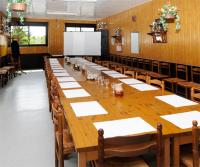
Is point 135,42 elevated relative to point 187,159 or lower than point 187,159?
elevated

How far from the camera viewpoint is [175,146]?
184 centimetres

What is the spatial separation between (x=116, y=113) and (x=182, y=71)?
416cm

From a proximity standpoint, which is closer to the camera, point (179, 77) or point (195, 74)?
point (195, 74)

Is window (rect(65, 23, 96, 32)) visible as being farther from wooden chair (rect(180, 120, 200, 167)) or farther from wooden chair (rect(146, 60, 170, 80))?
wooden chair (rect(180, 120, 200, 167))

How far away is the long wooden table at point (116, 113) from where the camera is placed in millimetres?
1640

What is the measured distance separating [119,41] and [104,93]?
7411mm

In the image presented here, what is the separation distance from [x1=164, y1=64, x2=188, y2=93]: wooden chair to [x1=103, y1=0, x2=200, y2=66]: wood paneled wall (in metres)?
0.20

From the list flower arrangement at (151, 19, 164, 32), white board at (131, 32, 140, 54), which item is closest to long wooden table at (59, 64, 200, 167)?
flower arrangement at (151, 19, 164, 32)

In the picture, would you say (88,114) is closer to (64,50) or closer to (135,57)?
(135,57)

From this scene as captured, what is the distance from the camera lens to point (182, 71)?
5.90 metres

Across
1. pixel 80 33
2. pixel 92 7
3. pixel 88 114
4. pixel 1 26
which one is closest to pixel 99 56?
pixel 80 33

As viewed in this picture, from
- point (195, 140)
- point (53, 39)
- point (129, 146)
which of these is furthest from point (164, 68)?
point (53, 39)

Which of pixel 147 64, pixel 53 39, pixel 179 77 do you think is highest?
pixel 53 39

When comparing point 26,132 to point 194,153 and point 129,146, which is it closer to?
Answer: point 129,146
